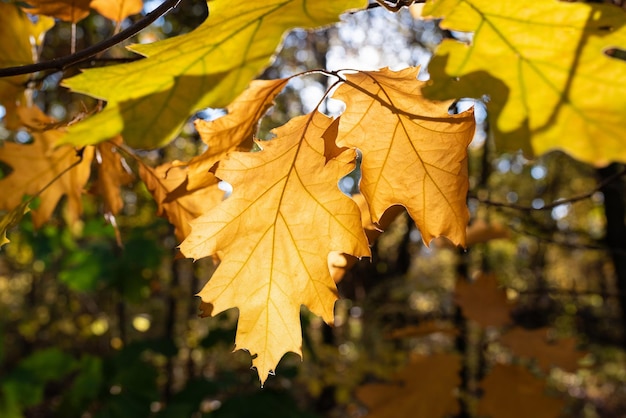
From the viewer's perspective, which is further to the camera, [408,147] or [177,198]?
[177,198]

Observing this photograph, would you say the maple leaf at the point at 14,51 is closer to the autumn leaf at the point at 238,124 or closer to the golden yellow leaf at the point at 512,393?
the autumn leaf at the point at 238,124

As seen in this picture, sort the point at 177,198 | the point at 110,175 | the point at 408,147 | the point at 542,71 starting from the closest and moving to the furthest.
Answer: the point at 542,71, the point at 408,147, the point at 177,198, the point at 110,175

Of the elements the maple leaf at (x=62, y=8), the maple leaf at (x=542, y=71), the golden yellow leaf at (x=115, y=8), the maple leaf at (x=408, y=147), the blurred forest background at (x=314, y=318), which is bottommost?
the blurred forest background at (x=314, y=318)

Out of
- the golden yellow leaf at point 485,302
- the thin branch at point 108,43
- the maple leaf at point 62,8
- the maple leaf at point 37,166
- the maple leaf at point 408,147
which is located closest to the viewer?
the thin branch at point 108,43

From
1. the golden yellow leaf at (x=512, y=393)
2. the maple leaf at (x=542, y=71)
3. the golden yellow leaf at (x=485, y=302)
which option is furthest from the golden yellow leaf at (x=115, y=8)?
the golden yellow leaf at (x=512, y=393)

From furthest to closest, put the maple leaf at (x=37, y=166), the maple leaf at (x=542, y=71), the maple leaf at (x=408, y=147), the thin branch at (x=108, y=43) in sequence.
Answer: the maple leaf at (x=37, y=166), the maple leaf at (x=408, y=147), the thin branch at (x=108, y=43), the maple leaf at (x=542, y=71)

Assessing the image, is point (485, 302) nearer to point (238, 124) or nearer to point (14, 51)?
point (238, 124)

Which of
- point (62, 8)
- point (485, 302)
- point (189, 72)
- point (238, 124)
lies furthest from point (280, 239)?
point (485, 302)

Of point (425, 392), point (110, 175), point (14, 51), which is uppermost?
point (14, 51)
